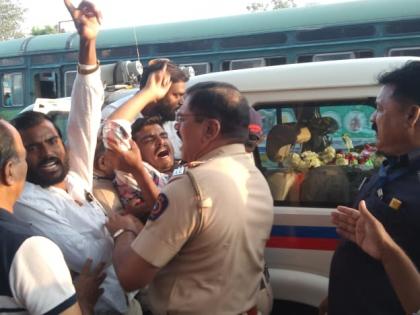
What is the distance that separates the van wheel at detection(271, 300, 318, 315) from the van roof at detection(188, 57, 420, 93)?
114cm

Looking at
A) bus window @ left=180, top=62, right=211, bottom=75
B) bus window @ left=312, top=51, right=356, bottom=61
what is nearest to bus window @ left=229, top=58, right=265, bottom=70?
bus window @ left=180, top=62, right=211, bottom=75

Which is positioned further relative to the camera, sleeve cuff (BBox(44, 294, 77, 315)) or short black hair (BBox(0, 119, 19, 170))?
short black hair (BBox(0, 119, 19, 170))

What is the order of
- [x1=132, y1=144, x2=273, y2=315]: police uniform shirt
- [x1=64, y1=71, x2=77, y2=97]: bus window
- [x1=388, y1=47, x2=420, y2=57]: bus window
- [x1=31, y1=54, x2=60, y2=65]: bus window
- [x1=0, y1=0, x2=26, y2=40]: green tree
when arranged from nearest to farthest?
[x1=132, y1=144, x2=273, y2=315]: police uniform shirt
[x1=388, y1=47, x2=420, y2=57]: bus window
[x1=64, y1=71, x2=77, y2=97]: bus window
[x1=31, y1=54, x2=60, y2=65]: bus window
[x1=0, y1=0, x2=26, y2=40]: green tree

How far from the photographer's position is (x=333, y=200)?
2.93m

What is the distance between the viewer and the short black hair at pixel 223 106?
2.05 m

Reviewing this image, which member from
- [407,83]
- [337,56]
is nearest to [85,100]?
[407,83]

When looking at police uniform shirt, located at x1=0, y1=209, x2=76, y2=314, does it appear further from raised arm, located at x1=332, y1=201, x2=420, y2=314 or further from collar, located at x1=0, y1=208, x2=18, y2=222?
raised arm, located at x1=332, y1=201, x2=420, y2=314

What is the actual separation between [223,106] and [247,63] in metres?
6.71

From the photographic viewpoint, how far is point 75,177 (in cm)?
262

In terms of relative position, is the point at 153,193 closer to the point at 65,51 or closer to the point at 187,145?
the point at 187,145

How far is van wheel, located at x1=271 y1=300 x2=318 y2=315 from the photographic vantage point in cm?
302

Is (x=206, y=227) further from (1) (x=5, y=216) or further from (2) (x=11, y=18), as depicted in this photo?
(2) (x=11, y=18)

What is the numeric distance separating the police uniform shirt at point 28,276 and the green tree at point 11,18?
39.7 meters

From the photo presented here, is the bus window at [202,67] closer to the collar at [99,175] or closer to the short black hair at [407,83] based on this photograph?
the collar at [99,175]
